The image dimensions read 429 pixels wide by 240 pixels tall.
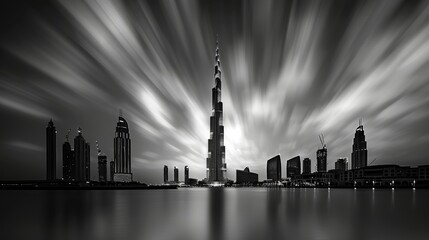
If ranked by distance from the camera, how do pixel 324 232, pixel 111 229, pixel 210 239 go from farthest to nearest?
1. pixel 111 229
2. pixel 324 232
3. pixel 210 239

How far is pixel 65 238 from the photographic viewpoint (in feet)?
107

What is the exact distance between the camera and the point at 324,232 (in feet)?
115

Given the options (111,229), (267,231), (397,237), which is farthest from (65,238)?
(397,237)

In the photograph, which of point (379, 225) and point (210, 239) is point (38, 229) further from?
point (379, 225)

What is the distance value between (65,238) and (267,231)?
2359cm

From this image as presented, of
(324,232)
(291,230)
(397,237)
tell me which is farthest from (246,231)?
(397,237)

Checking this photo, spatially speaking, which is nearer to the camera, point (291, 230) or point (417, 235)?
point (417, 235)

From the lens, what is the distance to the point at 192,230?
36406 mm

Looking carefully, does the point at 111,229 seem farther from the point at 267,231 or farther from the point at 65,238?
the point at 267,231

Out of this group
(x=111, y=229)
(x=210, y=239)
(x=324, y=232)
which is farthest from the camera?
(x=111, y=229)

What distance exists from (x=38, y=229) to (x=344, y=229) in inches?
1581

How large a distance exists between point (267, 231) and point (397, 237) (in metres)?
14.5

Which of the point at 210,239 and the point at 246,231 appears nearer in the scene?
Answer: the point at 210,239

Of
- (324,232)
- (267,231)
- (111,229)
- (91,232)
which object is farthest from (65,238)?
(324,232)
